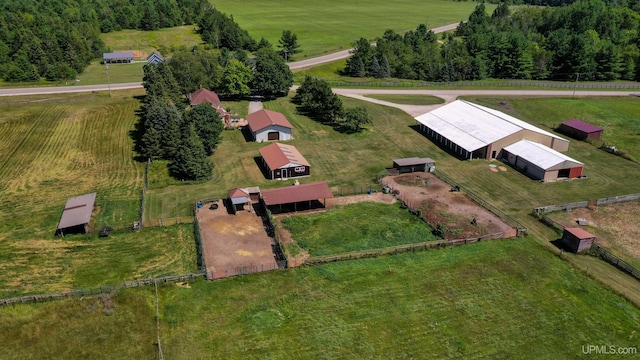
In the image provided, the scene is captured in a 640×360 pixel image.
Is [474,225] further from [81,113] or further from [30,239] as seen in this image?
[81,113]

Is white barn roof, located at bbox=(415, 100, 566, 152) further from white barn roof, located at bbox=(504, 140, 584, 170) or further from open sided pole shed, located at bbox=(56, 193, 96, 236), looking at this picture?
open sided pole shed, located at bbox=(56, 193, 96, 236)

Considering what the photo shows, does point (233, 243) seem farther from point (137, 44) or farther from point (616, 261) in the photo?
point (137, 44)

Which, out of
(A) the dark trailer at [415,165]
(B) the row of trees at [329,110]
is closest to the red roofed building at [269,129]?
(B) the row of trees at [329,110]

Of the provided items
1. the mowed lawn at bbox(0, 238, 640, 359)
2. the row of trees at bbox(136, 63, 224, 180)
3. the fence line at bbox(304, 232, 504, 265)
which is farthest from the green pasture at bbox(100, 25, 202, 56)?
the mowed lawn at bbox(0, 238, 640, 359)

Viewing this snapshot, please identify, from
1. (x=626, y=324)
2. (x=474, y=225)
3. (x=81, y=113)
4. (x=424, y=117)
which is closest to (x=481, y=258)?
(x=474, y=225)

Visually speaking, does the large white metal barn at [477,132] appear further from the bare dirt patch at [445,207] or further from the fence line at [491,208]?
the bare dirt patch at [445,207]

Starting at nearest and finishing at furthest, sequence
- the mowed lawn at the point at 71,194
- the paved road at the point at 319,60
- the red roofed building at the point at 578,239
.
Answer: the mowed lawn at the point at 71,194 → the red roofed building at the point at 578,239 → the paved road at the point at 319,60
